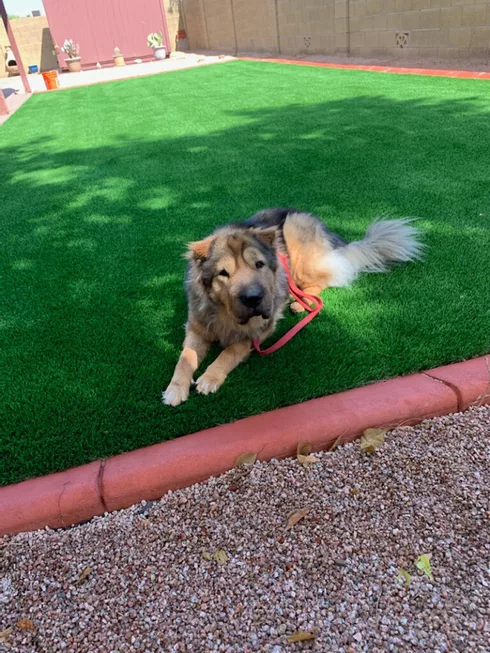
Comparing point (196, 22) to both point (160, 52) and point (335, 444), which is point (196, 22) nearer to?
point (160, 52)

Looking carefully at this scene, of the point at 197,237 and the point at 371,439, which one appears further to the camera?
the point at 197,237

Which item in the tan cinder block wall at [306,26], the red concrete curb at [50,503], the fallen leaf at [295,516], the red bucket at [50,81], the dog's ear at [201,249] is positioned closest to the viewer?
the fallen leaf at [295,516]

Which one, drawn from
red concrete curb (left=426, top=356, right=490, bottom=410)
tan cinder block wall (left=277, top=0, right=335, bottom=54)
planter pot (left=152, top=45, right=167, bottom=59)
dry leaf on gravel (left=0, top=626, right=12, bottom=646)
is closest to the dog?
red concrete curb (left=426, top=356, right=490, bottom=410)

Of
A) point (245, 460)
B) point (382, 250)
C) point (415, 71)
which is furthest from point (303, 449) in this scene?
point (415, 71)

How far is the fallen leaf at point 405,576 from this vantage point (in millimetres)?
1790

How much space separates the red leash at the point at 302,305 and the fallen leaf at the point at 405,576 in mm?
1485

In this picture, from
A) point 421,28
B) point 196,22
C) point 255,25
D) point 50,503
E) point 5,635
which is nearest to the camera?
point 5,635

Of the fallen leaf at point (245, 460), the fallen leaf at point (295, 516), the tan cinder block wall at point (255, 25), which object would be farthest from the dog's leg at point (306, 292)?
the tan cinder block wall at point (255, 25)

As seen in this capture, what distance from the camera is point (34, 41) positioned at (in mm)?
29734

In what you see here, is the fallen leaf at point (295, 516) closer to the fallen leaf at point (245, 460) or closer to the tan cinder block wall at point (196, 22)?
the fallen leaf at point (245, 460)

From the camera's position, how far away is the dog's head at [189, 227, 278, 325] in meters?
2.70

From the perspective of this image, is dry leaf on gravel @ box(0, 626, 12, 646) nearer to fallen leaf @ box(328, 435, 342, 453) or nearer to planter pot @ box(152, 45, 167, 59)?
fallen leaf @ box(328, 435, 342, 453)

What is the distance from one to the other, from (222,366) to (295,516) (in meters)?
1.04

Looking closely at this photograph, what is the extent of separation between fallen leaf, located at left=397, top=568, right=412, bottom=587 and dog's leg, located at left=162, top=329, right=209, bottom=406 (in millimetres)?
1387
